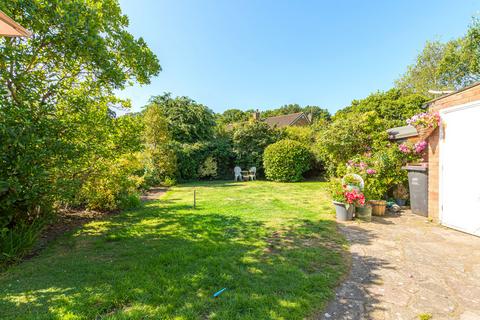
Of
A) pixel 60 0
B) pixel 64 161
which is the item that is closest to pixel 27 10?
pixel 60 0

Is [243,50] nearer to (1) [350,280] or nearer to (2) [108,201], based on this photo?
(2) [108,201]

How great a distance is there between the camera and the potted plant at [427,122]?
5.12 meters

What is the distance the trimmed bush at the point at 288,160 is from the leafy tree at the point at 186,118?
7.15 metres

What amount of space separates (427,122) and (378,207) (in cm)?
249

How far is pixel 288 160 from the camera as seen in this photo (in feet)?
44.3

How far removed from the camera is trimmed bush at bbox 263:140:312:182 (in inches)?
533

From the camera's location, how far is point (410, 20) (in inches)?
371

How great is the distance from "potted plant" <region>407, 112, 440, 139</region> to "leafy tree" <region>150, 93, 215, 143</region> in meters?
15.0

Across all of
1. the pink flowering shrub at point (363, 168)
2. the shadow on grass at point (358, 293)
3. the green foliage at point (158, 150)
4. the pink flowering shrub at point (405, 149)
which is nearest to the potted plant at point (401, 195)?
the pink flowering shrub at point (405, 149)

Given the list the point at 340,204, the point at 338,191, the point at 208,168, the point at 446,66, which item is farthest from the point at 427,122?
the point at 446,66

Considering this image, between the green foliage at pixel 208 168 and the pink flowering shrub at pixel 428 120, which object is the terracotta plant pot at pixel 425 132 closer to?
the pink flowering shrub at pixel 428 120

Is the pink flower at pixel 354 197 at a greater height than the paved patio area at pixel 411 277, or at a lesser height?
greater

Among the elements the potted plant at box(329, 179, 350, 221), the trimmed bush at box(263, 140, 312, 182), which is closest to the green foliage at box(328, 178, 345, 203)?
the potted plant at box(329, 179, 350, 221)

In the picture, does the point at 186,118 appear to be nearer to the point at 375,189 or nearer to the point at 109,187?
the point at 109,187
